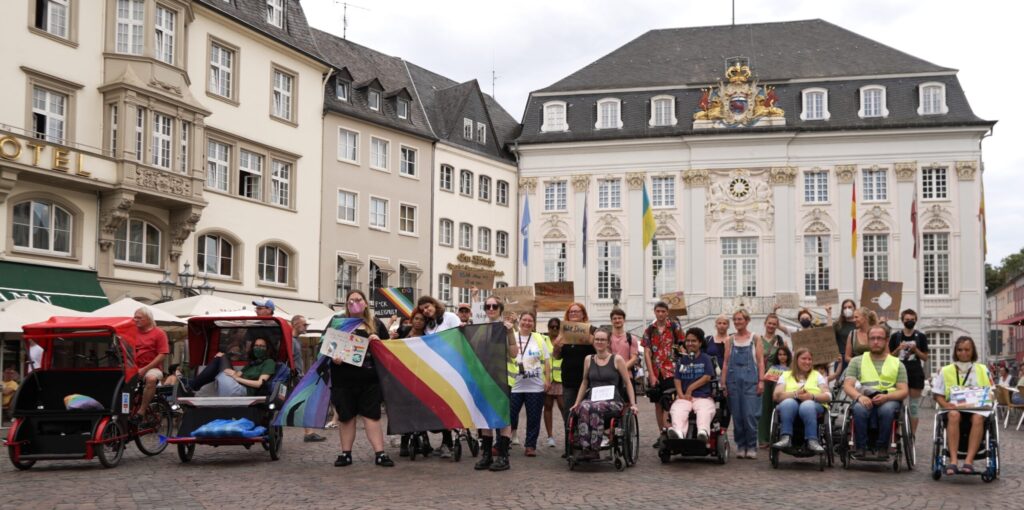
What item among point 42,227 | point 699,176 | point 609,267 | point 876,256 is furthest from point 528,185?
point 42,227

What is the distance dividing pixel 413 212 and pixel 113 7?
17.5 meters

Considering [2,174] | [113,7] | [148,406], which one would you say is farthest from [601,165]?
[148,406]

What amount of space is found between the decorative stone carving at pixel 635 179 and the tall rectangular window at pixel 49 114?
27497 millimetres

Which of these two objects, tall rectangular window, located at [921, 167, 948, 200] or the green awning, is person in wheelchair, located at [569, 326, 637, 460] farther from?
tall rectangular window, located at [921, 167, 948, 200]

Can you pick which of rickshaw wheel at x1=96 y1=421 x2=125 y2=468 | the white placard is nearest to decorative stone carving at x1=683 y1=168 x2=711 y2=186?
the white placard

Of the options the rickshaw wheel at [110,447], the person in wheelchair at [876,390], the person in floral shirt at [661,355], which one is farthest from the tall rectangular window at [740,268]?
the rickshaw wheel at [110,447]

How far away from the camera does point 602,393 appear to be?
41.0 feet

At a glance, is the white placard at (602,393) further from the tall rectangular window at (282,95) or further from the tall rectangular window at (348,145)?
the tall rectangular window at (348,145)

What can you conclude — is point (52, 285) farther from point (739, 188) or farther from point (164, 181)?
point (739, 188)

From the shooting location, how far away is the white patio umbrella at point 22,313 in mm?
19047

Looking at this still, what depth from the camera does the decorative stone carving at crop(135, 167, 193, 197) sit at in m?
28.7

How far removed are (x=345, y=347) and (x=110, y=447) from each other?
9.47ft

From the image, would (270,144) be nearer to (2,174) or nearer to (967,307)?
(2,174)

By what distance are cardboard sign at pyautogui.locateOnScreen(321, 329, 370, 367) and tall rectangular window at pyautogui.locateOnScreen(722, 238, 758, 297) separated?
3804 centimetres
